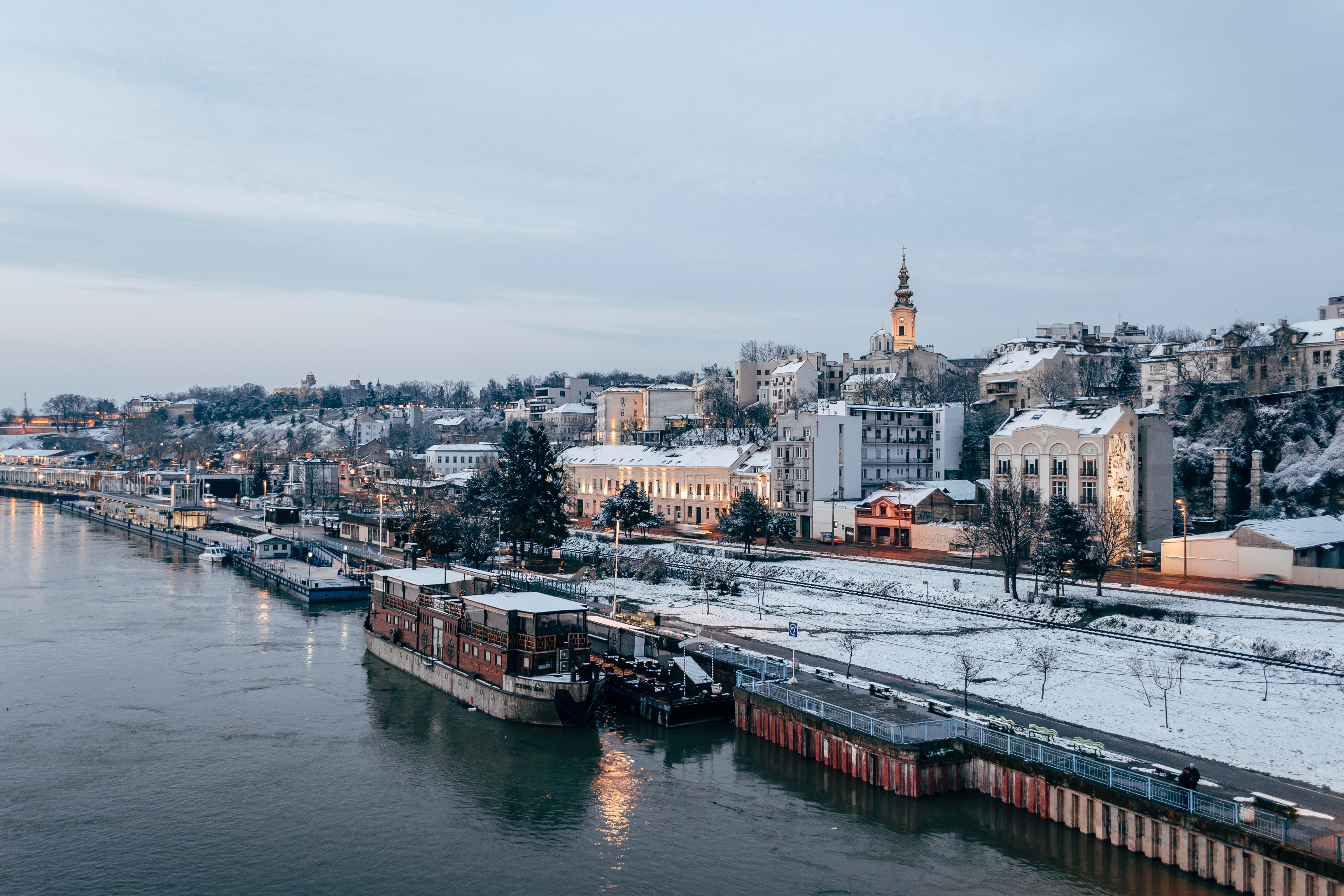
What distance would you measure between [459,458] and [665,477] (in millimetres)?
A: 56643

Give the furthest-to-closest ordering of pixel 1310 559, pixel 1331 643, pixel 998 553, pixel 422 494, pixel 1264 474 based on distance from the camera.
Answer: pixel 422 494, pixel 1264 474, pixel 998 553, pixel 1310 559, pixel 1331 643

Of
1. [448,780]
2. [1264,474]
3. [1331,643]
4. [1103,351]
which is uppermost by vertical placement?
[1103,351]

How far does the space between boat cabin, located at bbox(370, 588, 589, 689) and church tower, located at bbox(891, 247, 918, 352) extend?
111 m

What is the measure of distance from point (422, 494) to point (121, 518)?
5038 centimetres

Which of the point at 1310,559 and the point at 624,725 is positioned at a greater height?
the point at 1310,559

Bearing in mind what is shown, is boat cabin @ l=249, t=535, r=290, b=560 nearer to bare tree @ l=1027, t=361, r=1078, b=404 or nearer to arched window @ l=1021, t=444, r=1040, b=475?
arched window @ l=1021, t=444, r=1040, b=475

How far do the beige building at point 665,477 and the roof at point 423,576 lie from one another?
106 ft

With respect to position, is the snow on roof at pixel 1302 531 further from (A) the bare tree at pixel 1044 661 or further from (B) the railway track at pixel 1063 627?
(A) the bare tree at pixel 1044 661

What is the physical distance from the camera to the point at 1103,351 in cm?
10312

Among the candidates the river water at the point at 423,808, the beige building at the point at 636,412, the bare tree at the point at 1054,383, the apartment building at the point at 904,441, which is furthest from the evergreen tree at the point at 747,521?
the beige building at the point at 636,412

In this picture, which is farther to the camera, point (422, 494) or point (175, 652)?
point (422, 494)

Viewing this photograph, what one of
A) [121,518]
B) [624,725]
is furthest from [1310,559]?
[121,518]

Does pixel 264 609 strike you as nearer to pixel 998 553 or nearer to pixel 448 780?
pixel 448 780

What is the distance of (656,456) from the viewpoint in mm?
89812
